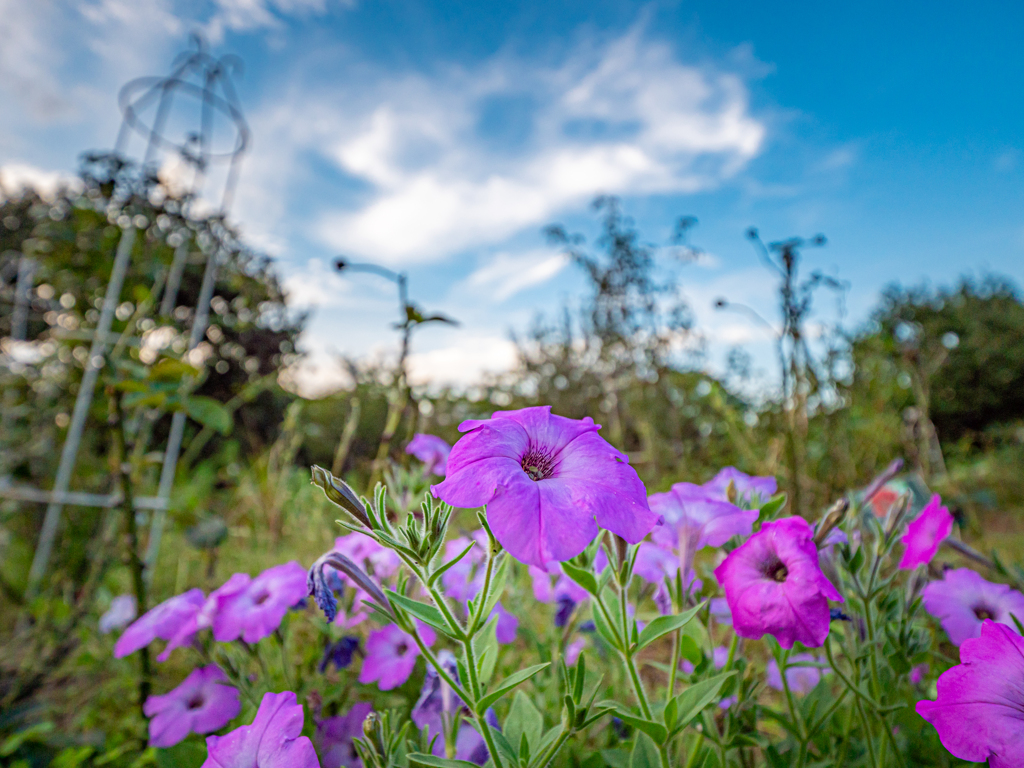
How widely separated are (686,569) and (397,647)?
510 mm

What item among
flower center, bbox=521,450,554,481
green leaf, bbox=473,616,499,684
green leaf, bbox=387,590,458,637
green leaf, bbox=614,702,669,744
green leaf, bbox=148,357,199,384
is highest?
green leaf, bbox=148,357,199,384

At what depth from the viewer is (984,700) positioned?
531 millimetres

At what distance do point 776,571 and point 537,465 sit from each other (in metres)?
0.29

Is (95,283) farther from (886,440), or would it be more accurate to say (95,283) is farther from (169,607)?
(886,440)

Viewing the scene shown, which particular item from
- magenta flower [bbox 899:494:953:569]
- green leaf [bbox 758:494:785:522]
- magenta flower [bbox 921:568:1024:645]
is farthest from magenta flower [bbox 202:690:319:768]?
magenta flower [bbox 921:568:1024:645]

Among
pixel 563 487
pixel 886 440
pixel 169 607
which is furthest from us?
pixel 886 440

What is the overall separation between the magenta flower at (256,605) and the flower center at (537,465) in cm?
46

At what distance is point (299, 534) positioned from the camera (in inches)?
129

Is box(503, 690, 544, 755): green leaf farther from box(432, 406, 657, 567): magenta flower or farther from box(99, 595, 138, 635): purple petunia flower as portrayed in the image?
box(99, 595, 138, 635): purple petunia flower

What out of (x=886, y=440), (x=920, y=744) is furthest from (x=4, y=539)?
(x=886, y=440)

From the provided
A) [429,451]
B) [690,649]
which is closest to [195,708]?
[429,451]

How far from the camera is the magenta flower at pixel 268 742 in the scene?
568mm

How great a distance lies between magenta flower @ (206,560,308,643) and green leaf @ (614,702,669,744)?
492 millimetres

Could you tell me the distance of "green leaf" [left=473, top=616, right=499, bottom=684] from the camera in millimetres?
578
